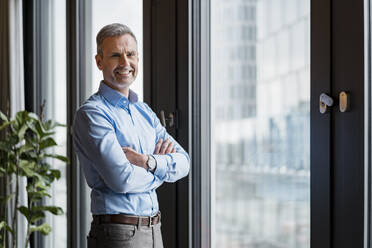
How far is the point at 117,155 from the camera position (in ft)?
5.86

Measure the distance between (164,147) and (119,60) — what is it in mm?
359

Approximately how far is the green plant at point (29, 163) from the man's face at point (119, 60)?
7.10 ft

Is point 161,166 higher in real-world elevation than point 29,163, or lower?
higher

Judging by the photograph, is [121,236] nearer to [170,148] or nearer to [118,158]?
[118,158]

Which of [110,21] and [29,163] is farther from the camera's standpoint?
[29,163]

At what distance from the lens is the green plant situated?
4.01 m

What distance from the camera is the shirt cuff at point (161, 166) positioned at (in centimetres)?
189

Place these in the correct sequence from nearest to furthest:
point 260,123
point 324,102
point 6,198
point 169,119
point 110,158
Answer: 1. point 110,158
2. point 324,102
3. point 260,123
4. point 169,119
5. point 6,198

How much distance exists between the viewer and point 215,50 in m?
2.69

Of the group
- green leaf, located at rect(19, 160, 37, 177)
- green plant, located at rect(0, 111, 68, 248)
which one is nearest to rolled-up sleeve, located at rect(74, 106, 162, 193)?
green plant, located at rect(0, 111, 68, 248)

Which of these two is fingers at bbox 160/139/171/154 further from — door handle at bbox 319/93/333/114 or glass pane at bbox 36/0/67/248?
glass pane at bbox 36/0/67/248

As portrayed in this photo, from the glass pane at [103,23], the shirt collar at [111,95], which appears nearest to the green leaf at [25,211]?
the glass pane at [103,23]

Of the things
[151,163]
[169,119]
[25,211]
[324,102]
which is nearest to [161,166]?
[151,163]

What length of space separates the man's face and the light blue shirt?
0.16 ft
